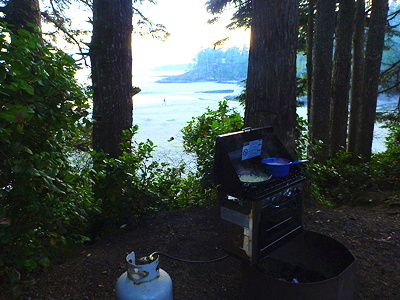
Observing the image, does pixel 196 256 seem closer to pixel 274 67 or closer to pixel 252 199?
pixel 252 199

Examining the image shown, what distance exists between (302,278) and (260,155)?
3.72 ft

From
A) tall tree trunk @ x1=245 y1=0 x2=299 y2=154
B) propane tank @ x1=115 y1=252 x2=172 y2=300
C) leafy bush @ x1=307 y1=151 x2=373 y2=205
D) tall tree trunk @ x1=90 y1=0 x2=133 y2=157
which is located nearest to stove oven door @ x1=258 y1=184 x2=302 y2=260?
propane tank @ x1=115 y1=252 x2=172 y2=300

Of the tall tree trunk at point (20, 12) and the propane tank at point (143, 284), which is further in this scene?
the tall tree trunk at point (20, 12)

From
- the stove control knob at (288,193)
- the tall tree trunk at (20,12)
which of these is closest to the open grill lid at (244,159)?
the stove control knob at (288,193)

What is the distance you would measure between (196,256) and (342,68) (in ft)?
26.7

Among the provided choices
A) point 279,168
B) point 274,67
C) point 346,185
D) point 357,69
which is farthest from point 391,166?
point 279,168

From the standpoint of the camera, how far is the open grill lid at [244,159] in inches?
93.1

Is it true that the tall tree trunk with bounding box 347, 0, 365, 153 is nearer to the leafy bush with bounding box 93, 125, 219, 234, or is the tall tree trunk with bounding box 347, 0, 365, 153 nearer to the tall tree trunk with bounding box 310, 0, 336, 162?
the tall tree trunk with bounding box 310, 0, 336, 162

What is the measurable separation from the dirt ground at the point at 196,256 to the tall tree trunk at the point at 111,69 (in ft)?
5.01

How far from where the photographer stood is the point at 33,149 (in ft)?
8.03

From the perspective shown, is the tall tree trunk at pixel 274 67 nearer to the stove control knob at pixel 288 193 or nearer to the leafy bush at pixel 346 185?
the stove control knob at pixel 288 193

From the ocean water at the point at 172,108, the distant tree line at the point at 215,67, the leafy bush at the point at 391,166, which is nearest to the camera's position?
the leafy bush at the point at 391,166

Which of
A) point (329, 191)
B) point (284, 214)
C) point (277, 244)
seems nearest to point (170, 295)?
point (277, 244)

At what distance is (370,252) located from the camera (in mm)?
3461
